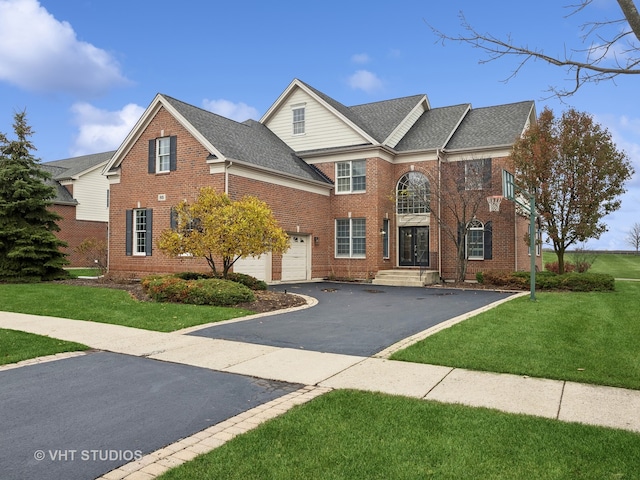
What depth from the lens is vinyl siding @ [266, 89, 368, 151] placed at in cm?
2434

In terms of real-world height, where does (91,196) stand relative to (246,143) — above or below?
below

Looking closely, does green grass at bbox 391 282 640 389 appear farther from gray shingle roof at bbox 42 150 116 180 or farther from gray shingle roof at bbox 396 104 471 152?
gray shingle roof at bbox 42 150 116 180

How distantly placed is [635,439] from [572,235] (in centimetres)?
1728

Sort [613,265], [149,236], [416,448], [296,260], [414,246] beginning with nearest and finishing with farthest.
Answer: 1. [416,448]
2. [149,236]
3. [296,260]
4. [414,246]
5. [613,265]

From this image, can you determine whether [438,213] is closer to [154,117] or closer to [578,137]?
[578,137]

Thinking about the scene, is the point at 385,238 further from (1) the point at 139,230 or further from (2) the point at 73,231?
(2) the point at 73,231

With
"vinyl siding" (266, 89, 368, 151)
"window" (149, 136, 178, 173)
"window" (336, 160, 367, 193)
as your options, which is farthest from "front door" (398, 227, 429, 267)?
"window" (149, 136, 178, 173)

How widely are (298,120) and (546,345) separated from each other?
20439 mm

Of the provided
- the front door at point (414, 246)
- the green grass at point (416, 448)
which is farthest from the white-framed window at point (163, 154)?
the green grass at point (416, 448)

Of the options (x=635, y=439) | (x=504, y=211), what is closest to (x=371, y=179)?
(x=504, y=211)

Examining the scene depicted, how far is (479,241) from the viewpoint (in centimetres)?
2333

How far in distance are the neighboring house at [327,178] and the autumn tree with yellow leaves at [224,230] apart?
3.64 metres

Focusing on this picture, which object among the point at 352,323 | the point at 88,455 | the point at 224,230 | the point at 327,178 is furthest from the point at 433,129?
the point at 88,455

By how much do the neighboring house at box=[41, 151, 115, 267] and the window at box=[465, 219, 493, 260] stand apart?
24286mm
